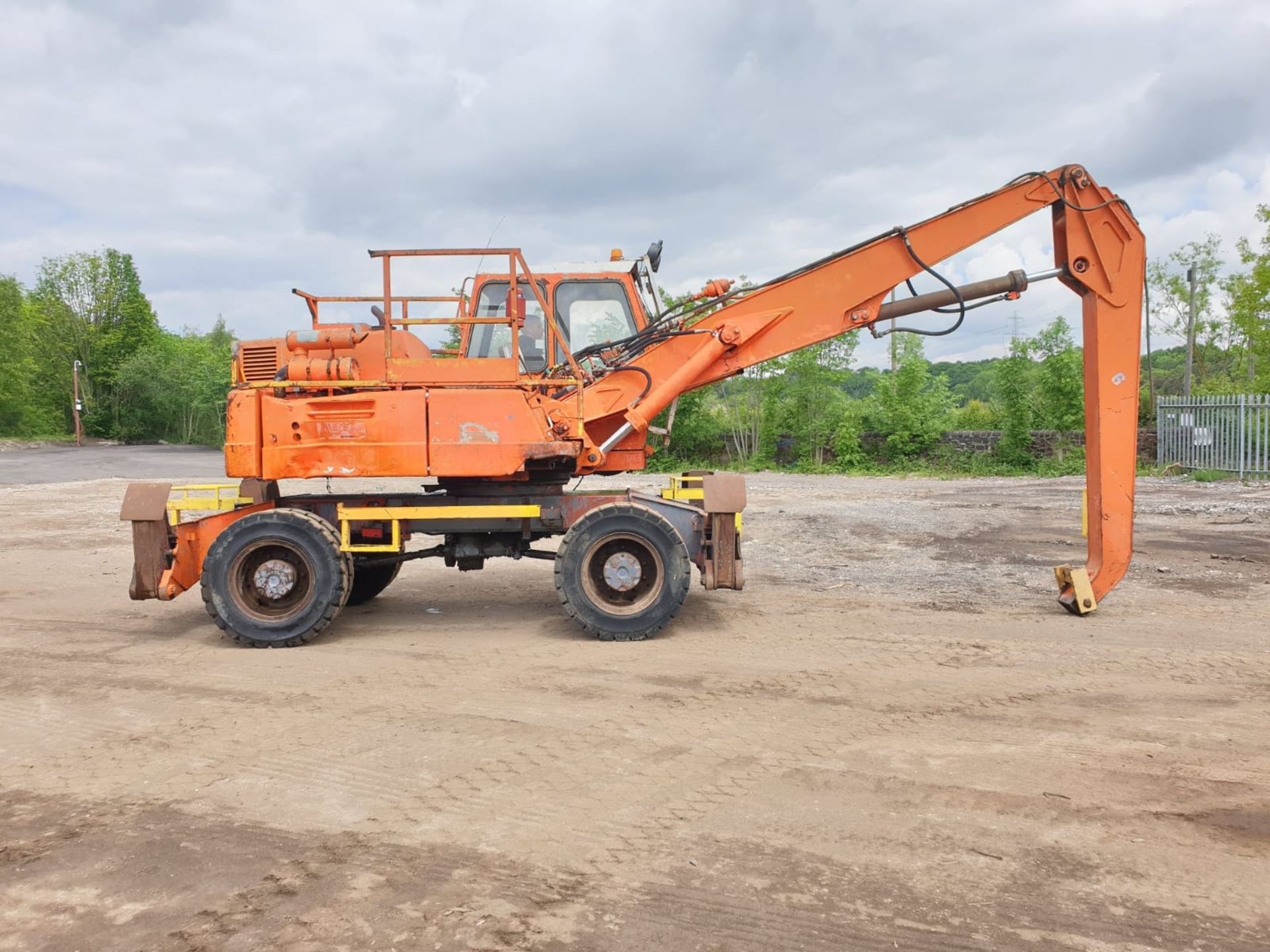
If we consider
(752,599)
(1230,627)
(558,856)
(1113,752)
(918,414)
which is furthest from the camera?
(918,414)

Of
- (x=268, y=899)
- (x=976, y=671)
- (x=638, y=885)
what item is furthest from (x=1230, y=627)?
(x=268, y=899)

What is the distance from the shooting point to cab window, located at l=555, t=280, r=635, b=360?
819 centimetres

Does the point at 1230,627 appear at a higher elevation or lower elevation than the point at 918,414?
lower

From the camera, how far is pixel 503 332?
26.2ft

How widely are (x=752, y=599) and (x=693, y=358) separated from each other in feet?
8.21

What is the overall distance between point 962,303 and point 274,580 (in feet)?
20.4

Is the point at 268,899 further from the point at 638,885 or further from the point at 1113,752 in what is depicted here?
the point at 1113,752

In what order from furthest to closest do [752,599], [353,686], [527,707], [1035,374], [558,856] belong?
[1035,374] < [752,599] < [353,686] < [527,707] < [558,856]

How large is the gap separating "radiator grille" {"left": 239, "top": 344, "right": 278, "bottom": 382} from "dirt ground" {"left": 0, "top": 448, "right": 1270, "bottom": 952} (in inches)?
88.5

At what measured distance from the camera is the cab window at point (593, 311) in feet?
26.9

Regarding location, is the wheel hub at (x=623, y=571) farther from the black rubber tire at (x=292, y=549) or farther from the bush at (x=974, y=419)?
the bush at (x=974, y=419)

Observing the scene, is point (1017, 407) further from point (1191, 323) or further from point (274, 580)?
point (274, 580)

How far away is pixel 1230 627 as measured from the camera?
23.9 ft

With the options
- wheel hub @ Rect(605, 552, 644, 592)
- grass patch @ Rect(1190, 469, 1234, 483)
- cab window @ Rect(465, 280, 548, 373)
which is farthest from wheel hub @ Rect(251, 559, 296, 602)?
grass patch @ Rect(1190, 469, 1234, 483)
